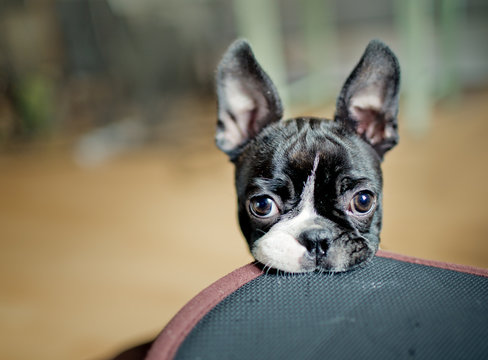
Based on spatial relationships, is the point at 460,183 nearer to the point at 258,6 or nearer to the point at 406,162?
the point at 406,162

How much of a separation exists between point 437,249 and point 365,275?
186 cm

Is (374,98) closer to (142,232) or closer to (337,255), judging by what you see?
(337,255)

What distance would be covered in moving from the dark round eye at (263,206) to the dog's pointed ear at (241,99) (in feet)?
1.34

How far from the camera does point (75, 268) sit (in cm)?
294

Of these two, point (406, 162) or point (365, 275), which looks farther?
point (406, 162)

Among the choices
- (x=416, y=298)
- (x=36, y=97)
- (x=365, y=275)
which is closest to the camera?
(x=416, y=298)

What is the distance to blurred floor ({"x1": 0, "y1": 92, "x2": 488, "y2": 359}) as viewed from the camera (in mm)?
2391

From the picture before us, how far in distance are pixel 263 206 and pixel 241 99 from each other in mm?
497

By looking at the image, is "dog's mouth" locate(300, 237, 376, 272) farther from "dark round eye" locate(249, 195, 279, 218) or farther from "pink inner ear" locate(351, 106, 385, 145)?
"pink inner ear" locate(351, 106, 385, 145)

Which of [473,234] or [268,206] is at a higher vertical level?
[268,206]

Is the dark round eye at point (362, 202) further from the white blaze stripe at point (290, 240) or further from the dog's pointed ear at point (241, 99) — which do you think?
the dog's pointed ear at point (241, 99)

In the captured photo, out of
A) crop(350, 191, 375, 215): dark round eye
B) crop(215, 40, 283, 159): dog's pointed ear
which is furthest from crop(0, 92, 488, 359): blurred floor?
crop(350, 191, 375, 215): dark round eye

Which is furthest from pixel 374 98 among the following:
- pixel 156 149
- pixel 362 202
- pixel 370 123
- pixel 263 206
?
pixel 156 149

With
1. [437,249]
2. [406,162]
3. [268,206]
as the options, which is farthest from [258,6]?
[268,206]
